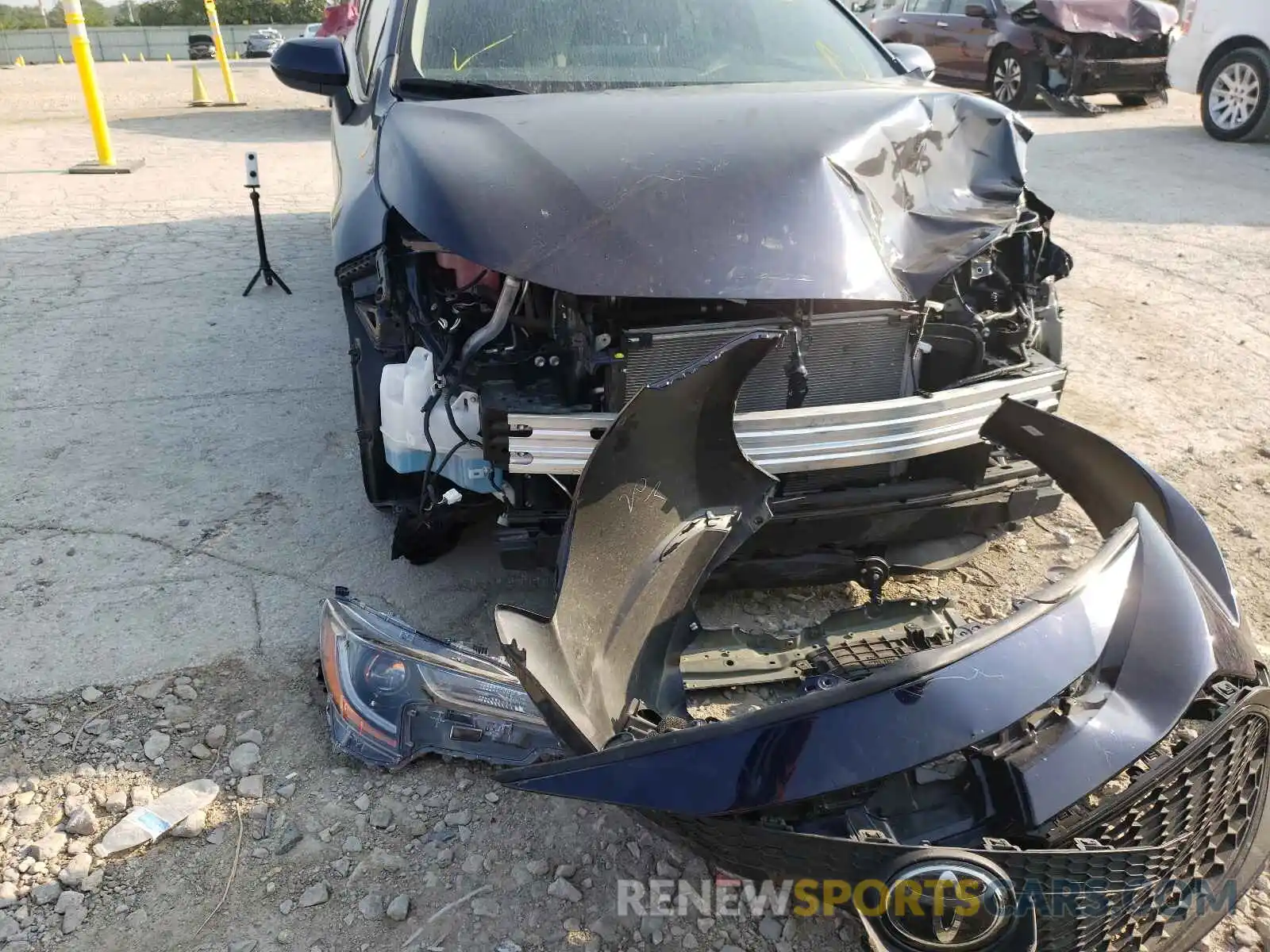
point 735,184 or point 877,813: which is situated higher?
point 735,184

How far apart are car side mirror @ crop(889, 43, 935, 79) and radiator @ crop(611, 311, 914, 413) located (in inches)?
63.9

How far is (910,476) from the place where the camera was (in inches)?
103

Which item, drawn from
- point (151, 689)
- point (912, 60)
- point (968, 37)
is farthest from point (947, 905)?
point (968, 37)

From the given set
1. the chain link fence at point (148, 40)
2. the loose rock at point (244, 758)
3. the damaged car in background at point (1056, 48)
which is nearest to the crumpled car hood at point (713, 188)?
the loose rock at point (244, 758)

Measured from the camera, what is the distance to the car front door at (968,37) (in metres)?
11.0

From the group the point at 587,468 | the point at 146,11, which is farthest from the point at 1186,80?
the point at 146,11

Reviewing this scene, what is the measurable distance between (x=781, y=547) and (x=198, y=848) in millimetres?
1602

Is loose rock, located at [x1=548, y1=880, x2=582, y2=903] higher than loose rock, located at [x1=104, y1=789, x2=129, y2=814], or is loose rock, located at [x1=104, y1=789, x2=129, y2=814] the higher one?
loose rock, located at [x1=548, y1=880, x2=582, y2=903]

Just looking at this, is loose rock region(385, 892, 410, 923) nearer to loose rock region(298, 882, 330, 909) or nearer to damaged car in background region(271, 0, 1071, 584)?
loose rock region(298, 882, 330, 909)

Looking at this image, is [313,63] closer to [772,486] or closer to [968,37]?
[772,486]

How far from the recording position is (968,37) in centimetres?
1123

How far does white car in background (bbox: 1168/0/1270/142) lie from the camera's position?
8.84 metres

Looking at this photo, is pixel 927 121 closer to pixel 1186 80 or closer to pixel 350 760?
pixel 350 760

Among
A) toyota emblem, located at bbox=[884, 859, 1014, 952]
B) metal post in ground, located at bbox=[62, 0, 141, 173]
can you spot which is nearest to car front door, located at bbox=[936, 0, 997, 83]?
metal post in ground, located at bbox=[62, 0, 141, 173]
